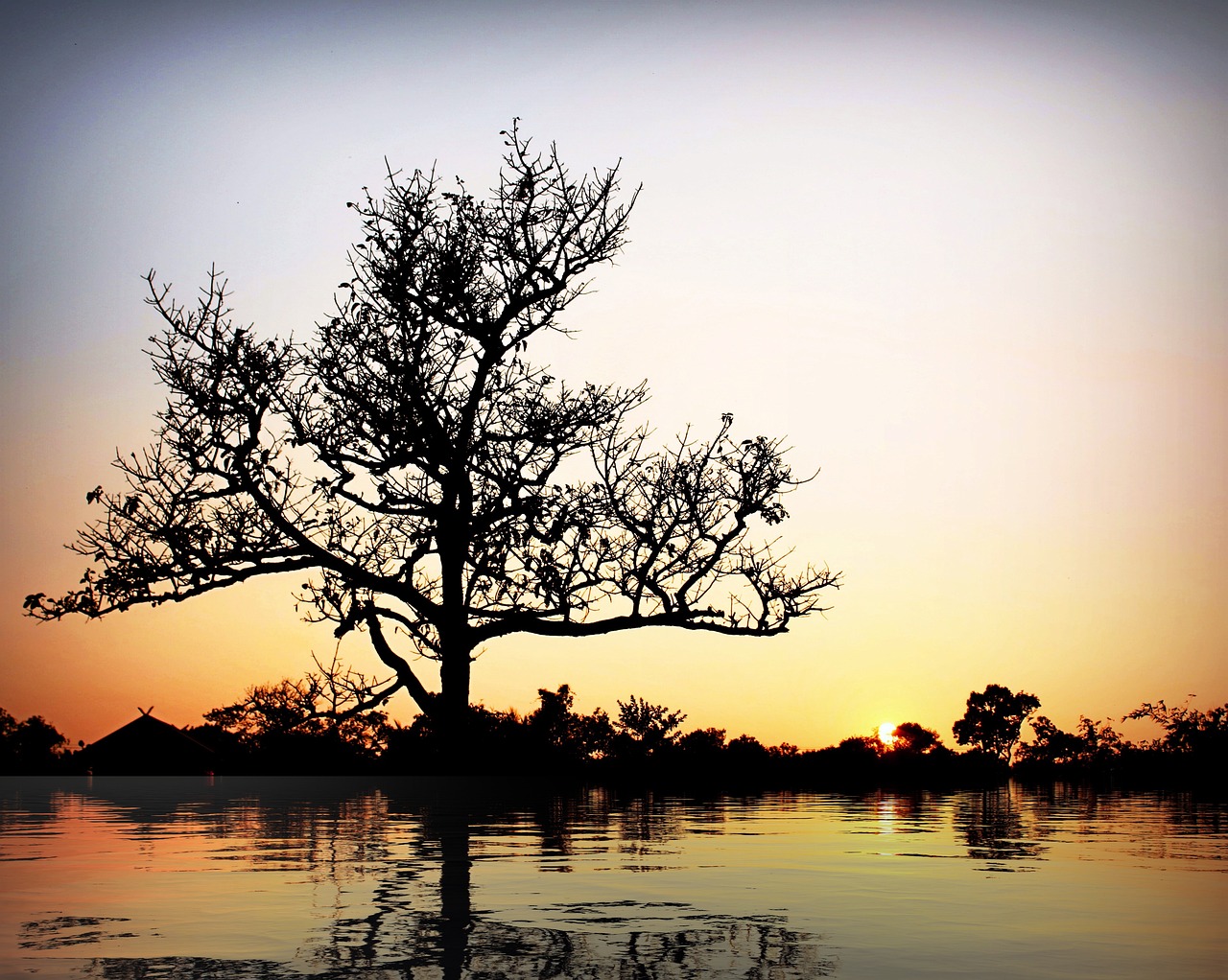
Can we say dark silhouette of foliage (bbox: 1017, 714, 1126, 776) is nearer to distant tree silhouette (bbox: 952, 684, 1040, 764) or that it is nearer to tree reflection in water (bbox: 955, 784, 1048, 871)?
distant tree silhouette (bbox: 952, 684, 1040, 764)

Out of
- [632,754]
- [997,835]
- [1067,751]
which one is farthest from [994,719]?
[997,835]

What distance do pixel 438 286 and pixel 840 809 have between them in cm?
1068

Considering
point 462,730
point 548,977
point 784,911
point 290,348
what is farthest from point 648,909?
point 290,348

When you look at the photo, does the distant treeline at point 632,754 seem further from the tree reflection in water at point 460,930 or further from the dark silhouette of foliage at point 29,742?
the dark silhouette of foliage at point 29,742

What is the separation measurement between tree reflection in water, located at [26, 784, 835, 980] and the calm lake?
0.02 metres

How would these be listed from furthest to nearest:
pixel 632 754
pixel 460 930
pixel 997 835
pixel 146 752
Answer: pixel 146 752 → pixel 632 754 → pixel 997 835 → pixel 460 930

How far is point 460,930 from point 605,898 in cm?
133

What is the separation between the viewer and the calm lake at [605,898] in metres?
4.91

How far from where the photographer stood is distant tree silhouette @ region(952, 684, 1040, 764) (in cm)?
7275

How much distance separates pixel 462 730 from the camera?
19.9 metres


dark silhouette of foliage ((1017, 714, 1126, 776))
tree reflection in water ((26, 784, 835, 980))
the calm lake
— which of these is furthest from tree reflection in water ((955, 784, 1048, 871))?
dark silhouette of foliage ((1017, 714, 1126, 776))

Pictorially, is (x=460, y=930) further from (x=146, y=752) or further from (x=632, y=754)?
(x=146, y=752)

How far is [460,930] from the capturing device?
18.2 feet

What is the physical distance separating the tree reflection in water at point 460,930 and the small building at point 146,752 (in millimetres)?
63237
